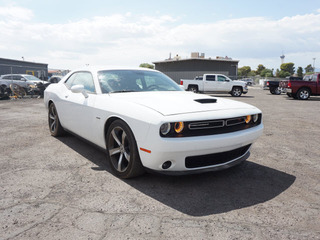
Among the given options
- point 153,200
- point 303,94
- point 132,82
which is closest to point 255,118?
point 153,200

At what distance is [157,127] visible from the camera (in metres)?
2.76

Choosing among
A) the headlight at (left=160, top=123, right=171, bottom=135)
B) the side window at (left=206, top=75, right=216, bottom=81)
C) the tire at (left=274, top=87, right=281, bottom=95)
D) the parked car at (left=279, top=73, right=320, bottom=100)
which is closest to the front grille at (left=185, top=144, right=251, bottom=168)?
the headlight at (left=160, top=123, right=171, bottom=135)

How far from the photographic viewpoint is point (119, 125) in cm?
321

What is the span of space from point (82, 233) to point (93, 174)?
1366 millimetres

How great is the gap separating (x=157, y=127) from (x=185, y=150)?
381 millimetres

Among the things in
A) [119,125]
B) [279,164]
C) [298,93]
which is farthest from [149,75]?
[298,93]

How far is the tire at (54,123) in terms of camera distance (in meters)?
5.28

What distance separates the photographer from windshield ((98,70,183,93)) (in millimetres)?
3973

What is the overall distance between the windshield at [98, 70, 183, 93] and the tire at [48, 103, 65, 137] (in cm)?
169

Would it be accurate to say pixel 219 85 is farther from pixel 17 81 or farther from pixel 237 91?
pixel 17 81

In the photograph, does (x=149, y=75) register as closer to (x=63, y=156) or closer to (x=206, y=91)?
(x=63, y=156)

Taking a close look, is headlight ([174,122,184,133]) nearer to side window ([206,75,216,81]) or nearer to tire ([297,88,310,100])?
tire ([297,88,310,100])

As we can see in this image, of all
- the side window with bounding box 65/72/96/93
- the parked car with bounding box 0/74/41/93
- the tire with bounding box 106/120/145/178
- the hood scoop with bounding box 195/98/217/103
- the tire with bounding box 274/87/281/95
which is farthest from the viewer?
the tire with bounding box 274/87/281/95

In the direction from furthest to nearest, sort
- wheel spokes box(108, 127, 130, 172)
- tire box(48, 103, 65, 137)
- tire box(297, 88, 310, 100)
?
tire box(297, 88, 310, 100) < tire box(48, 103, 65, 137) < wheel spokes box(108, 127, 130, 172)
